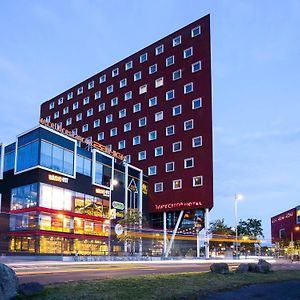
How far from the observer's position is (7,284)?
10859mm

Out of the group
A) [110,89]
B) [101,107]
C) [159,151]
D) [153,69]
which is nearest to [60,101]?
[101,107]

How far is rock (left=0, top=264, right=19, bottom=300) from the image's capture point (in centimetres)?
1071

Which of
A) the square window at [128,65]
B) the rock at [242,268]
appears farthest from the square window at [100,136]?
the rock at [242,268]

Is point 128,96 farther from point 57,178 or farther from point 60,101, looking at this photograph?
point 57,178

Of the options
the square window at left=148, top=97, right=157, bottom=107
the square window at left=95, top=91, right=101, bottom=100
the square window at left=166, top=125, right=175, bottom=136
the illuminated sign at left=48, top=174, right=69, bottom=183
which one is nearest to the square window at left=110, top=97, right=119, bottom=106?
the square window at left=95, top=91, right=101, bottom=100

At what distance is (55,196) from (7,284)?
158 feet

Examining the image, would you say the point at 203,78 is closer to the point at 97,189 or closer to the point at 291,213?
the point at 97,189

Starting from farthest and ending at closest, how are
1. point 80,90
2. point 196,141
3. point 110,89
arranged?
point 80,90
point 110,89
point 196,141

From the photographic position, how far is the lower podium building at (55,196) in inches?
2131

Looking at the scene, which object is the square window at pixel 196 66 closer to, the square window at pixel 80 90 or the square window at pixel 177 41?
the square window at pixel 177 41

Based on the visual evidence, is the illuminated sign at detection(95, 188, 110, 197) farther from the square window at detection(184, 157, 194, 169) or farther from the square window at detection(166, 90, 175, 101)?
the square window at detection(166, 90, 175, 101)

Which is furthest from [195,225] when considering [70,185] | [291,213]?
[291,213]

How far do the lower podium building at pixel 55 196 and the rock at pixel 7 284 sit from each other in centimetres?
3904

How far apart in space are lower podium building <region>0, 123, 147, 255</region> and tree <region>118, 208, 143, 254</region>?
1.22 m
